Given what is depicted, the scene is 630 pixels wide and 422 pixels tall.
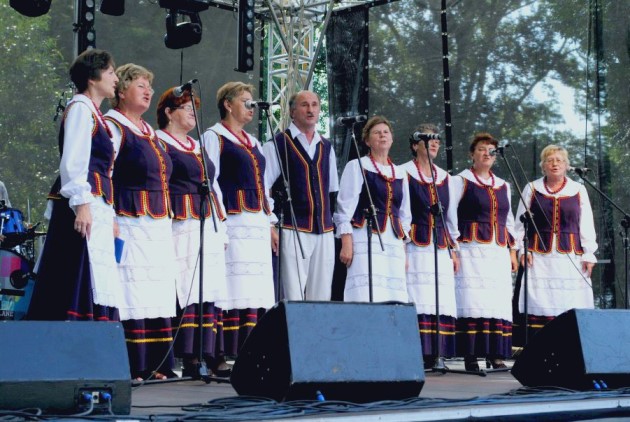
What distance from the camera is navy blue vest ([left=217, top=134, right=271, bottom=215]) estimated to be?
5.84 m

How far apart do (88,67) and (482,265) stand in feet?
10.7

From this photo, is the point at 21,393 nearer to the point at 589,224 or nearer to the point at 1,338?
the point at 1,338

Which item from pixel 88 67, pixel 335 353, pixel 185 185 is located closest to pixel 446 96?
pixel 185 185

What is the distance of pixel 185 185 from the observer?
5.54 metres

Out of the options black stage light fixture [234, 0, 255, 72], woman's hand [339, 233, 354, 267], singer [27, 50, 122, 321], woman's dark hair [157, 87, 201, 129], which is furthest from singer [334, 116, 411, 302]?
singer [27, 50, 122, 321]

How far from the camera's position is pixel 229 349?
581 centimetres

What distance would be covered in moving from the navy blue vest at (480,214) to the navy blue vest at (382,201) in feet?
2.06

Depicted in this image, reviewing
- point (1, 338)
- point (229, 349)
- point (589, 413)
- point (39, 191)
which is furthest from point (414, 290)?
point (39, 191)

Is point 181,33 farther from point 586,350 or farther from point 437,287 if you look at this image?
point 586,350

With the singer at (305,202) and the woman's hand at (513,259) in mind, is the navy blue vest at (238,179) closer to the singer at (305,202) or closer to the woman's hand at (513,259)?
the singer at (305,202)

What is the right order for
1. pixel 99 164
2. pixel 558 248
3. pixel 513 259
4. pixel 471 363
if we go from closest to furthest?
1. pixel 99 164
2. pixel 471 363
3. pixel 558 248
4. pixel 513 259

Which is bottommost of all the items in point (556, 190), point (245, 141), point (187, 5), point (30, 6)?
point (556, 190)

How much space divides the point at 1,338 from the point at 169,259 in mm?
2121

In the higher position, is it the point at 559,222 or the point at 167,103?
the point at 167,103
